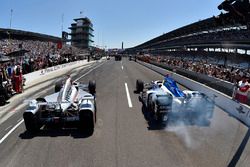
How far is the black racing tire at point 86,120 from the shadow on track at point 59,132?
187mm

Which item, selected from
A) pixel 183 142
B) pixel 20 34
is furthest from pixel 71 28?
pixel 183 142

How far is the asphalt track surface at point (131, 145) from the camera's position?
7.91m

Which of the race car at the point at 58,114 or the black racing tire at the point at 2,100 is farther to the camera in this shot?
the black racing tire at the point at 2,100

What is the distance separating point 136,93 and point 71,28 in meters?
156

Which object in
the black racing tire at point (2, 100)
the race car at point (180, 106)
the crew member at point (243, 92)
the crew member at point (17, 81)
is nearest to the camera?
the race car at point (180, 106)

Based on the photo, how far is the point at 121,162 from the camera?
25.6ft

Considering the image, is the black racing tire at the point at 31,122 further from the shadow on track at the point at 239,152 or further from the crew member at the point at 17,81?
the crew member at the point at 17,81

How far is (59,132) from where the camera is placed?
10.6m

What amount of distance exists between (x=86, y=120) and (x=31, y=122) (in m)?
1.88

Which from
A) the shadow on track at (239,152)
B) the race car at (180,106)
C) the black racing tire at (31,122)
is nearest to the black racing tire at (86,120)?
the black racing tire at (31,122)

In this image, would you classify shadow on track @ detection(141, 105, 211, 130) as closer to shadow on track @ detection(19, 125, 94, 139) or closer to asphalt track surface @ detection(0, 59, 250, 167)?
asphalt track surface @ detection(0, 59, 250, 167)

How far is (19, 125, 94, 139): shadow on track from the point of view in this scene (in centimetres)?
1020

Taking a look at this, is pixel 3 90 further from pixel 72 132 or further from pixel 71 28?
pixel 71 28

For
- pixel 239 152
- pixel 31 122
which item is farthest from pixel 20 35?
pixel 239 152
